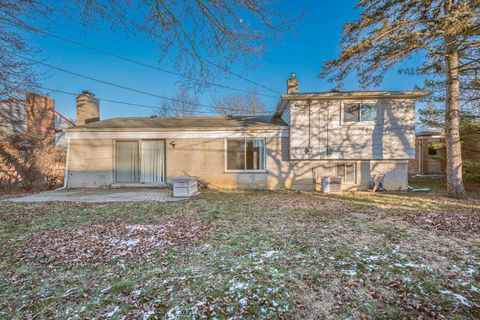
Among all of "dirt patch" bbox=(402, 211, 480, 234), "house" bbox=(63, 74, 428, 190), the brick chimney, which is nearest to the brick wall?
"house" bbox=(63, 74, 428, 190)

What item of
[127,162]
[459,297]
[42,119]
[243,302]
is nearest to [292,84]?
[127,162]

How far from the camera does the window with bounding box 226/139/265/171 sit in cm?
1019

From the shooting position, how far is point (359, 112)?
373 inches

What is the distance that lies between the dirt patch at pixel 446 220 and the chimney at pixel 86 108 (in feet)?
45.0

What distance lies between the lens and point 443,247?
11.9 ft

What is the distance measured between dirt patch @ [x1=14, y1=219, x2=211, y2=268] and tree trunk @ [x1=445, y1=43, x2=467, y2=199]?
866 centimetres

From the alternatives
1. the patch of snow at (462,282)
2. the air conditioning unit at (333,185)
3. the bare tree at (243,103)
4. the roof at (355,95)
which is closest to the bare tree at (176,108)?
the bare tree at (243,103)

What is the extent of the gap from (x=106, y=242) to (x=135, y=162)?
7.00 metres

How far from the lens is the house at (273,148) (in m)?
9.45

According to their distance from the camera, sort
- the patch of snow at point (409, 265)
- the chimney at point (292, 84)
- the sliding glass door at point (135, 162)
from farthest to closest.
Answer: the chimney at point (292, 84)
the sliding glass door at point (135, 162)
the patch of snow at point (409, 265)

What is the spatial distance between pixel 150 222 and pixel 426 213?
693 centimetres

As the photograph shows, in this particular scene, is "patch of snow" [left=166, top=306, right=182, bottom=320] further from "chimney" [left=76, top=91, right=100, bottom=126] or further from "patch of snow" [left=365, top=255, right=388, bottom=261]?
"chimney" [left=76, top=91, right=100, bottom=126]

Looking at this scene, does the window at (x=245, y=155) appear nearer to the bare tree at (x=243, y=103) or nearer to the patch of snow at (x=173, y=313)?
the patch of snow at (x=173, y=313)

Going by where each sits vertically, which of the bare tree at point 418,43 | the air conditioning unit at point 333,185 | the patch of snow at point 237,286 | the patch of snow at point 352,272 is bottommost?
the patch of snow at point 237,286
